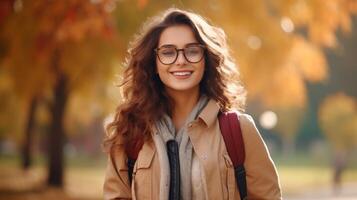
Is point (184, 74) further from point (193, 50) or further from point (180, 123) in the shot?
point (180, 123)

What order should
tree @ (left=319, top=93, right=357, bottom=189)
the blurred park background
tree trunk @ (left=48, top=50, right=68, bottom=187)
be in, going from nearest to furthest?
the blurred park background → tree trunk @ (left=48, top=50, right=68, bottom=187) → tree @ (left=319, top=93, right=357, bottom=189)

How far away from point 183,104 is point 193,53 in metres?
0.23

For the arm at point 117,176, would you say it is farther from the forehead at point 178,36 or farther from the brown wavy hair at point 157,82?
the forehead at point 178,36

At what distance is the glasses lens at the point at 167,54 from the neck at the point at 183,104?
0.15m

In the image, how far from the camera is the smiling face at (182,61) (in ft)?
9.43

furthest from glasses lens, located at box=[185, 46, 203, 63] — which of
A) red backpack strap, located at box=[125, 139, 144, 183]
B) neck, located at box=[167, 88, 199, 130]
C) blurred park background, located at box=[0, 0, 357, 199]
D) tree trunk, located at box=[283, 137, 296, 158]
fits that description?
tree trunk, located at box=[283, 137, 296, 158]

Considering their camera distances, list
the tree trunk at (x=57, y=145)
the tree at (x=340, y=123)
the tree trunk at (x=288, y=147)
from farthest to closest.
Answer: the tree trunk at (x=288, y=147)
the tree at (x=340, y=123)
the tree trunk at (x=57, y=145)

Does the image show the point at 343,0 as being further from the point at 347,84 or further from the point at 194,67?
the point at 347,84

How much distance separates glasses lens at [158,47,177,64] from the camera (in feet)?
9.50

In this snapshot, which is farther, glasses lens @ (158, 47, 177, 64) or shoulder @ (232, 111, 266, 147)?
glasses lens @ (158, 47, 177, 64)

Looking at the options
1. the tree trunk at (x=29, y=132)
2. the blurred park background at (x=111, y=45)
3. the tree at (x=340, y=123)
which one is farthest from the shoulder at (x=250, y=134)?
the tree at (x=340, y=123)

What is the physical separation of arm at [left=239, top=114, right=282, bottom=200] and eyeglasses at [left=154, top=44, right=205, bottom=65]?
1.03ft

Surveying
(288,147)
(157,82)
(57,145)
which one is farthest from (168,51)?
(288,147)

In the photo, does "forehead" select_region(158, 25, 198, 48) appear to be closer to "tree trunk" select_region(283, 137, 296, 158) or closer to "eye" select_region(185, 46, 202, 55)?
"eye" select_region(185, 46, 202, 55)
